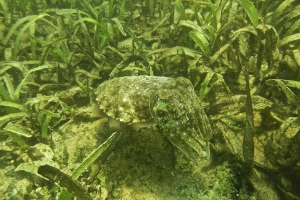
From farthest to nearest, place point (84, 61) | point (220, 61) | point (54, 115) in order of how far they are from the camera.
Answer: point (84, 61), point (220, 61), point (54, 115)

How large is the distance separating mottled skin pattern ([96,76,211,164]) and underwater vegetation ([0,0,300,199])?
0.05 ft

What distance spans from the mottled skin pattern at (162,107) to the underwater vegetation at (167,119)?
0.01 meters

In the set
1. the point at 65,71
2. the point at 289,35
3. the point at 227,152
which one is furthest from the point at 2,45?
the point at 289,35

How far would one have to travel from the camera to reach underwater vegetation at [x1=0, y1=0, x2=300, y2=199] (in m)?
1.91

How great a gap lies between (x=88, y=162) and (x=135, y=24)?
3.09 metres

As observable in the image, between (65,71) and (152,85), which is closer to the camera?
(152,85)

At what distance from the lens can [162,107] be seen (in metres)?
1.83

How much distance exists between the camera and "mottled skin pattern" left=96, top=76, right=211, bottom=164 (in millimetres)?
1823

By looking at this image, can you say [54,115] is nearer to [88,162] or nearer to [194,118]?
[88,162]

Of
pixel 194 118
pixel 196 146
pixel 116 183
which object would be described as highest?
pixel 194 118

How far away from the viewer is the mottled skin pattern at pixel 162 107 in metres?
1.82

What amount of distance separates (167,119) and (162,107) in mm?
114

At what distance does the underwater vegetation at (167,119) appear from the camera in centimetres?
191

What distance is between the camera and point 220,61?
9.42ft
